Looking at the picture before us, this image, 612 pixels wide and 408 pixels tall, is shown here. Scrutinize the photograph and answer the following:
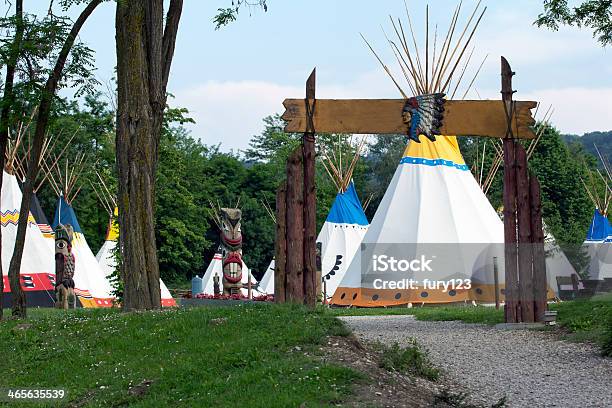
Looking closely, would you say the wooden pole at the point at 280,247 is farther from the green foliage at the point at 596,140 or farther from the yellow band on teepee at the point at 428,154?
the green foliage at the point at 596,140

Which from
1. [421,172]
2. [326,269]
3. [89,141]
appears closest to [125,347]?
[421,172]

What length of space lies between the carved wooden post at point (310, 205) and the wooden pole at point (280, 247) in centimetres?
28

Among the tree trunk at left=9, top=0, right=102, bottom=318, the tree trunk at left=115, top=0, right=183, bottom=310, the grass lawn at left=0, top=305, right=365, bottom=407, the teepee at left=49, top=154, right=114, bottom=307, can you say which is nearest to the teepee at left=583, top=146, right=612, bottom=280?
the tree trunk at left=115, top=0, right=183, bottom=310

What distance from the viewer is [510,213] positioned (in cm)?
1345

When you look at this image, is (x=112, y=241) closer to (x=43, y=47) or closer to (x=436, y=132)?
(x=43, y=47)

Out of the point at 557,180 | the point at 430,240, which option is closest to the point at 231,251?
the point at 430,240

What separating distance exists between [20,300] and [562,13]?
866cm

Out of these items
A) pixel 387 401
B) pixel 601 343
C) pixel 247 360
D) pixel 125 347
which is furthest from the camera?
pixel 601 343

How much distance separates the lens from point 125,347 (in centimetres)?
957

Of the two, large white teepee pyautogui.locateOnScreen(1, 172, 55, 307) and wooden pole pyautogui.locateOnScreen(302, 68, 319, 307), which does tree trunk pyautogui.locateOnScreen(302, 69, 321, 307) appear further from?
large white teepee pyautogui.locateOnScreen(1, 172, 55, 307)

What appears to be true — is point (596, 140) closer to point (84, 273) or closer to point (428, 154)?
point (428, 154)

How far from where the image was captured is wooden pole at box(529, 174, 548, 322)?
13.4m

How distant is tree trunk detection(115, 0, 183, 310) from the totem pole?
46.4 feet

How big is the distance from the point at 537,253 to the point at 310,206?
3282 millimetres
